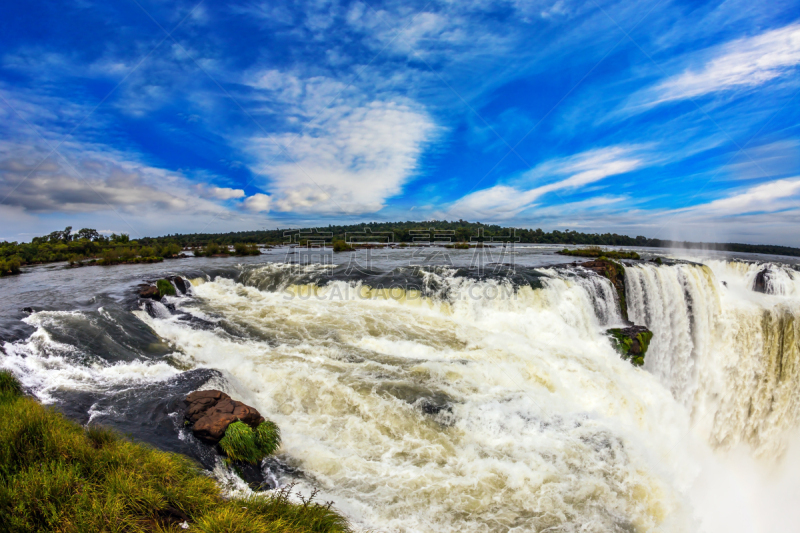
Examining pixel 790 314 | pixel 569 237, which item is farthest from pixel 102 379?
pixel 569 237

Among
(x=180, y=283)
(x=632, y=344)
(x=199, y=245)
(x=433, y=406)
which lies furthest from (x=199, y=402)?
(x=199, y=245)

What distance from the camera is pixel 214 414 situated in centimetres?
512

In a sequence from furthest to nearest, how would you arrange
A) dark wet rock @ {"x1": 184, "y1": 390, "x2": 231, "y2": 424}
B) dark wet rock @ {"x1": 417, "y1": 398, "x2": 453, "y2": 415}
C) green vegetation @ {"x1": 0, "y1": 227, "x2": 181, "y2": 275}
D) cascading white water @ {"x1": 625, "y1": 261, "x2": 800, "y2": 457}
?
green vegetation @ {"x1": 0, "y1": 227, "x2": 181, "y2": 275} < cascading white water @ {"x1": 625, "y1": 261, "x2": 800, "y2": 457} < dark wet rock @ {"x1": 417, "y1": 398, "x2": 453, "y2": 415} < dark wet rock @ {"x1": 184, "y1": 390, "x2": 231, "y2": 424}

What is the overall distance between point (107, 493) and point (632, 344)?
44.4ft

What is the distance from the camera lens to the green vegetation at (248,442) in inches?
183

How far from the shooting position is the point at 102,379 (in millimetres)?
6750

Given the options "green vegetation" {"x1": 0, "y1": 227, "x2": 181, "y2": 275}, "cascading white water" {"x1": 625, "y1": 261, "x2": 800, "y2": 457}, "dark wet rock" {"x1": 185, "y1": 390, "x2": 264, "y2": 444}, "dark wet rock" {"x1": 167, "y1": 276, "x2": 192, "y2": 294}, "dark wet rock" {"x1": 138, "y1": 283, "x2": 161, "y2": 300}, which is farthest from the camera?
"green vegetation" {"x1": 0, "y1": 227, "x2": 181, "y2": 275}

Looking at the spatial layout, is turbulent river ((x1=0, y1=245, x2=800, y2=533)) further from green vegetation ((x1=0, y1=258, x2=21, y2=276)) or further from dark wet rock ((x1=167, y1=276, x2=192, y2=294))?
green vegetation ((x1=0, y1=258, x2=21, y2=276))

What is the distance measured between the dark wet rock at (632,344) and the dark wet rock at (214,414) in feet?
37.9

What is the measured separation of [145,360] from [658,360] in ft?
56.5

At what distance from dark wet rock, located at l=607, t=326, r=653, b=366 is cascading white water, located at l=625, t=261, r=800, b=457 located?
5.60 ft

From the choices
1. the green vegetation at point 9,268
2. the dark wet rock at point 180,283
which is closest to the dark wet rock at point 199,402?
the dark wet rock at point 180,283

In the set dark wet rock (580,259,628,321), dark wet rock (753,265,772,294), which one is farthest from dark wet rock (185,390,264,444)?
dark wet rock (753,265,772,294)

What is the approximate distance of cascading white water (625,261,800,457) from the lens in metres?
11.1
